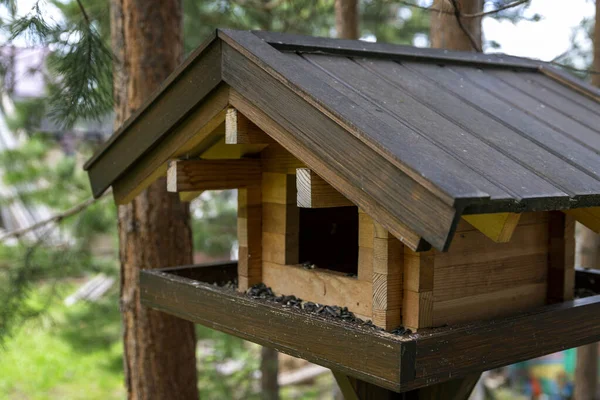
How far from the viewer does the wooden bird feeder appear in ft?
5.32

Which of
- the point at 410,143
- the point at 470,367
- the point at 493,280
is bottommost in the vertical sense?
the point at 470,367

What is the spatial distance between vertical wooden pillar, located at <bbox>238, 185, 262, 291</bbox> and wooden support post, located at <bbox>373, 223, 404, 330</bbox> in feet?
2.26

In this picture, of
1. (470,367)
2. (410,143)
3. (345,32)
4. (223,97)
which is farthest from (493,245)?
(345,32)

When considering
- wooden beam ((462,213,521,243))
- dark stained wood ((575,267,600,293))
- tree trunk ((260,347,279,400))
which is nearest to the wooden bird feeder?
wooden beam ((462,213,521,243))

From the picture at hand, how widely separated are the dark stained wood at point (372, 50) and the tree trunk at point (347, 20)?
6.80 ft

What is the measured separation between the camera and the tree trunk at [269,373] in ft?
23.4

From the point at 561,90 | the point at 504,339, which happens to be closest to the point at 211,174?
the point at 504,339

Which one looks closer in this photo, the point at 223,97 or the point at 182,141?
the point at 223,97

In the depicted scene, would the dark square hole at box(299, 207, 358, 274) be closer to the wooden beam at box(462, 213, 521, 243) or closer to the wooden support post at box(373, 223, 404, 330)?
the wooden support post at box(373, 223, 404, 330)

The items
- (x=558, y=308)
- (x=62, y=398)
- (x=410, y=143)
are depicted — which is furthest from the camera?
(x=62, y=398)

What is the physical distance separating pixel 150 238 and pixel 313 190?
5.96ft

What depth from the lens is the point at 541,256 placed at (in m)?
2.28

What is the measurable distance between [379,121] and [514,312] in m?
0.85

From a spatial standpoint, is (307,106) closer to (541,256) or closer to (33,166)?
(541,256)
